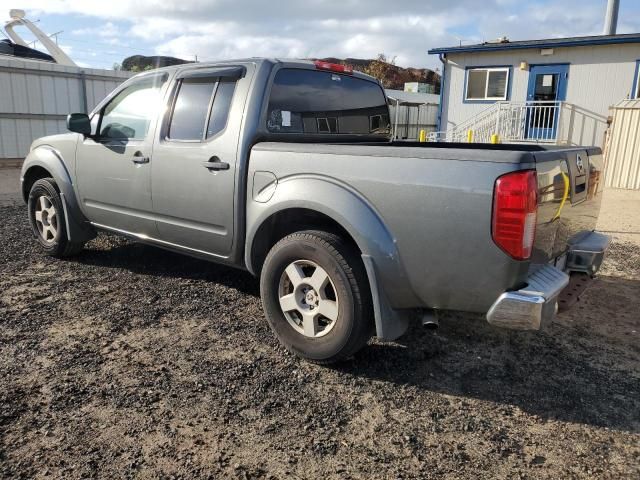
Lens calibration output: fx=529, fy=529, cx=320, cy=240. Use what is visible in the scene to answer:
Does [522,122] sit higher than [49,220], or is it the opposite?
[522,122]

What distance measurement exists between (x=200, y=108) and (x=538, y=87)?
1601 centimetres

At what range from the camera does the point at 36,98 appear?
1410 cm

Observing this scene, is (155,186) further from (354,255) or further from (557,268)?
(557,268)

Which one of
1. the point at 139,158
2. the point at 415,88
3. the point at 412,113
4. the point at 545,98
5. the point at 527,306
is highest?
the point at 415,88

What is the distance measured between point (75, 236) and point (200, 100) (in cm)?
222

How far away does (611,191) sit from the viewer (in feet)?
41.2

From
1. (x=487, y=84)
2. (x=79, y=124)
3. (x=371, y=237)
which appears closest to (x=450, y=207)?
(x=371, y=237)

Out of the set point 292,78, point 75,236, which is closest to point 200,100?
point 292,78

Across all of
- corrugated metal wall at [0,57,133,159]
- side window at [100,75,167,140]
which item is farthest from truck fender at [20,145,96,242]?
corrugated metal wall at [0,57,133,159]

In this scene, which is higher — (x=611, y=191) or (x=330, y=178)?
(x=330, y=178)

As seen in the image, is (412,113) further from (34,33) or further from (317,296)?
(317,296)

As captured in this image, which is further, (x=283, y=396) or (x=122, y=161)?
(x=122, y=161)

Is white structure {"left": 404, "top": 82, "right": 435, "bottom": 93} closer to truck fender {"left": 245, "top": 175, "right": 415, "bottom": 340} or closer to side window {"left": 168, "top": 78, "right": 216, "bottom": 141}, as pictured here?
side window {"left": 168, "top": 78, "right": 216, "bottom": 141}

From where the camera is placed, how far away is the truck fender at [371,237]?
9.97ft
